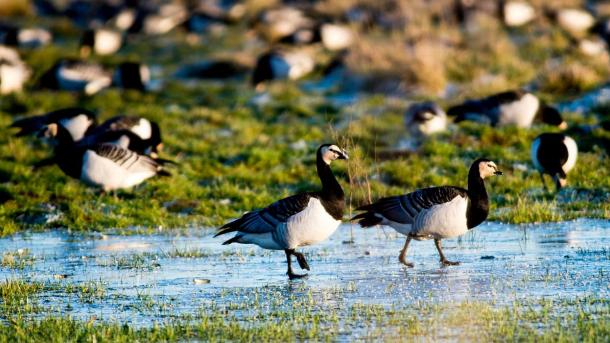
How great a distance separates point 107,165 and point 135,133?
2.88 metres

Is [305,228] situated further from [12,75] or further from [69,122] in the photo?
[12,75]

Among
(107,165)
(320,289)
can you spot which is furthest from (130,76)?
(320,289)

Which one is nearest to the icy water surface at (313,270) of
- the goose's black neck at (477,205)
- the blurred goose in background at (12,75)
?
the goose's black neck at (477,205)

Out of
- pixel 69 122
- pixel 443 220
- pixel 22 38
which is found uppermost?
pixel 22 38

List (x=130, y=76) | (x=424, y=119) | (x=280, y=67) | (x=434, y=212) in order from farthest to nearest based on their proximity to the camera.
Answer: (x=280, y=67), (x=130, y=76), (x=424, y=119), (x=434, y=212)

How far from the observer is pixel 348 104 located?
2466 centimetres

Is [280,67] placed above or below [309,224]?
above

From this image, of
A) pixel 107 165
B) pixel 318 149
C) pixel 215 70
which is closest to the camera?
pixel 318 149

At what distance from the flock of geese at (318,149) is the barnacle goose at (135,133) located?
25mm

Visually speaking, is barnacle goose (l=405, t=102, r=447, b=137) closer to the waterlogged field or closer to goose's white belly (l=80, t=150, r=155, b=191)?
goose's white belly (l=80, t=150, r=155, b=191)

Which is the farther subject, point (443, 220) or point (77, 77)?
point (77, 77)

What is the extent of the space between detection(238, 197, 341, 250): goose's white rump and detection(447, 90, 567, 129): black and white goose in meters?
10.5

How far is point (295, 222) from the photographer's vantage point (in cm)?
1141

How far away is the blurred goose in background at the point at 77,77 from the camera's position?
27.6 metres
